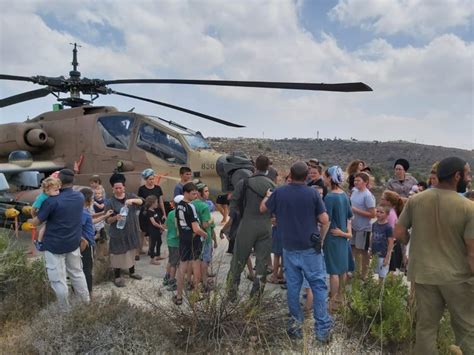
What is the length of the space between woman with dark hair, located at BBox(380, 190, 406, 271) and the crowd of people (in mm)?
14

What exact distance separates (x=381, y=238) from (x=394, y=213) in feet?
1.20

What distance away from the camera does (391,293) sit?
12.4ft

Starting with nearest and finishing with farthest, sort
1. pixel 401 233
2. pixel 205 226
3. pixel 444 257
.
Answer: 1. pixel 444 257
2. pixel 401 233
3. pixel 205 226

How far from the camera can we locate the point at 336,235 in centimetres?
429

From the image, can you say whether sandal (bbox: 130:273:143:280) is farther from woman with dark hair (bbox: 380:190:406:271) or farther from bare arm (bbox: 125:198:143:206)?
woman with dark hair (bbox: 380:190:406:271)

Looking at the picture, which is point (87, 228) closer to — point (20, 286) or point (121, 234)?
point (121, 234)

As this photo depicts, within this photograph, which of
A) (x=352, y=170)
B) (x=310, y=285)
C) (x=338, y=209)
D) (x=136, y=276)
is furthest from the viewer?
(x=352, y=170)

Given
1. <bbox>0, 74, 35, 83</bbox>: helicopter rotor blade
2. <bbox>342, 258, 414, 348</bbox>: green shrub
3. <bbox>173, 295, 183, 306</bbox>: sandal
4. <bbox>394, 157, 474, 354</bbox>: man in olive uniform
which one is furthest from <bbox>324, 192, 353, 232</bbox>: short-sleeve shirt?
<bbox>0, 74, 35, 83</bbox>: helicopter rotor blade

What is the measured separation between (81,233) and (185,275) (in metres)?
1.39

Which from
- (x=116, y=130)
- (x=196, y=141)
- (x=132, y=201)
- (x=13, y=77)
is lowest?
(x=132, y=201)

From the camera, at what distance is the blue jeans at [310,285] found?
11.8 feet

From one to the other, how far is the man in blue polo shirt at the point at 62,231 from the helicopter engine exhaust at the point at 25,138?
19.5 feet

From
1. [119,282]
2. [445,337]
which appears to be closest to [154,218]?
[119,282]

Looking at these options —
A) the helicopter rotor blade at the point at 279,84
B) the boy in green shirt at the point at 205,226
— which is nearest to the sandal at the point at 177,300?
the boy in green shirt at the point at 205,226
